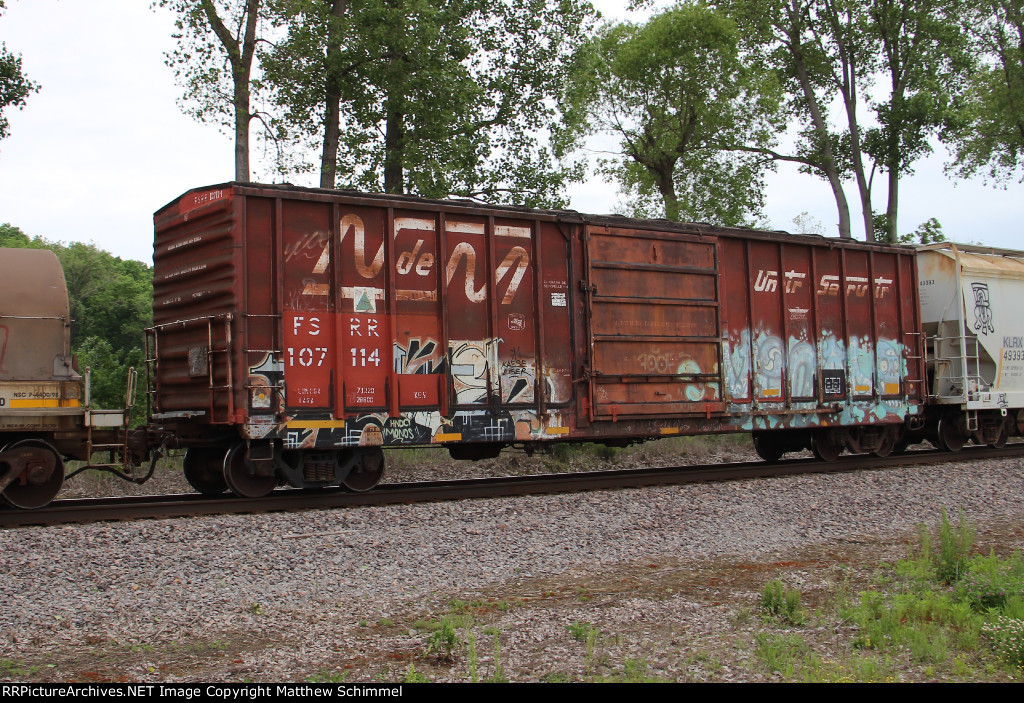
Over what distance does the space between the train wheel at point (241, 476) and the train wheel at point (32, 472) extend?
1.62 meters

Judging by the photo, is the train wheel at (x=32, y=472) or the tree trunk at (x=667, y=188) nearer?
the train wheel at (x=32, y=472)

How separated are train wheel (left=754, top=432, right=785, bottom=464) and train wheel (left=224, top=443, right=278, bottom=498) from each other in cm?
901

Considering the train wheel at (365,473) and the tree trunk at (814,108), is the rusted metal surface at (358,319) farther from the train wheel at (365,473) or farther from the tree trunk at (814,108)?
the tree trunk at (814,108)

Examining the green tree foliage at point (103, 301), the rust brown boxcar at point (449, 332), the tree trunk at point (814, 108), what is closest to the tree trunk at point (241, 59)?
the rust brown boxcar at point (449, 332)

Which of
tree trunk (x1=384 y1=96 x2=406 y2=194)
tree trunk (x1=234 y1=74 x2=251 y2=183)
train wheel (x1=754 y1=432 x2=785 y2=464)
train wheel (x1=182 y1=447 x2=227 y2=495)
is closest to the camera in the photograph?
train wheel (x1=182 y1=447 x2=227 y2=495)

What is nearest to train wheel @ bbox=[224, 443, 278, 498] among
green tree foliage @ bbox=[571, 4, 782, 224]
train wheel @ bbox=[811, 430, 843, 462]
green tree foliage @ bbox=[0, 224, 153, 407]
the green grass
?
the green grass

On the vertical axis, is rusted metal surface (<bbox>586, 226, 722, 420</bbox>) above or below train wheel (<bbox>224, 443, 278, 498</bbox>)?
above

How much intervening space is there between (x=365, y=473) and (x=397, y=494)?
54 cm

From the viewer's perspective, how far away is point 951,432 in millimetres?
15664

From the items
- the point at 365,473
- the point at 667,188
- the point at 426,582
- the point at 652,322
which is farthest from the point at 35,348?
the point at 667,188

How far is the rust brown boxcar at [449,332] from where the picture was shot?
938cm

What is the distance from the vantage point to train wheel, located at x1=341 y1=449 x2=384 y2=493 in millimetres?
10016

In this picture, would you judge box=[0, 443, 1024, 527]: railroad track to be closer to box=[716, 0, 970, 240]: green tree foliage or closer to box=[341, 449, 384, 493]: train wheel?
box=[341, 449, 384, 493]: train wheel

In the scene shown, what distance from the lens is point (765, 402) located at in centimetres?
1291
